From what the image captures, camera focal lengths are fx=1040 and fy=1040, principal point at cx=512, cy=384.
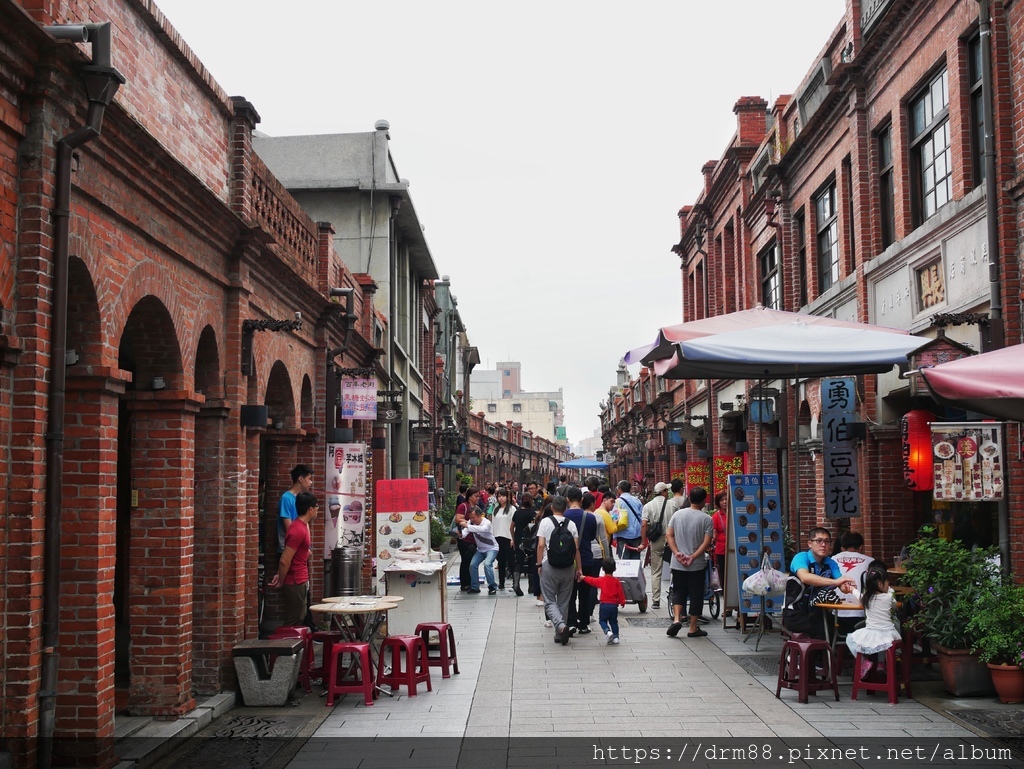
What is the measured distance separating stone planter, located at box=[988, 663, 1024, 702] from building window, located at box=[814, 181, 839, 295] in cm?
914

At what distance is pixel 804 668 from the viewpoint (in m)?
8.87

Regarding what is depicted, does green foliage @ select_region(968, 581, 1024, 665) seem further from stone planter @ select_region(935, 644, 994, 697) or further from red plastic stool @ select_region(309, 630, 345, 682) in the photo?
red plastic stool @ select_region(309, 630, 345, 682)

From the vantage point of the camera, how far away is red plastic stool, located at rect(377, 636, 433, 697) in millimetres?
9367

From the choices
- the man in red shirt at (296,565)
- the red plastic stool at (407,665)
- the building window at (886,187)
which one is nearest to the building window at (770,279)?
the building window at (886,187)

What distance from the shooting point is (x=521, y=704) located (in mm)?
9086

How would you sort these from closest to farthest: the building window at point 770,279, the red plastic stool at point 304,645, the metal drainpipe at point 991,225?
the red plastic stool at point 304,645, the metal drainpipe at point 991,225, the building window at point 770,279

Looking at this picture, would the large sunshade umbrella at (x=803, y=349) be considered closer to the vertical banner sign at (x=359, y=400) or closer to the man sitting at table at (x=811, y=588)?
the man sitting at table at (x=811, y=588)

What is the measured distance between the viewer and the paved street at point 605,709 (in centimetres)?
777

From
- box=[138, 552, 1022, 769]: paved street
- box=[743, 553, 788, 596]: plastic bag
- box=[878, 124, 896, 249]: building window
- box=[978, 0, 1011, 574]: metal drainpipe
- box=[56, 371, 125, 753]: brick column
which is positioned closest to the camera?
box=[56, 371, 125, 753]: brick column

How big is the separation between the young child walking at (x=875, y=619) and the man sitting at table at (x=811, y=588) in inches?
23.4

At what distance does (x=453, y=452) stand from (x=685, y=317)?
9.37 meters

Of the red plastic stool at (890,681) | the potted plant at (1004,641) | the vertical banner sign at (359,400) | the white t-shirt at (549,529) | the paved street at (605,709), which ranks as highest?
the vertical banner sign at (359,400)

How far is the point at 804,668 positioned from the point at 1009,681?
1.65m

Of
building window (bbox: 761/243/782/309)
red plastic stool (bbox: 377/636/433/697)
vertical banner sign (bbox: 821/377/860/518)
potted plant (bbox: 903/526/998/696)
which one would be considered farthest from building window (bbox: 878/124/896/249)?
red plastic stool (bbox: 377/636/433/697)
